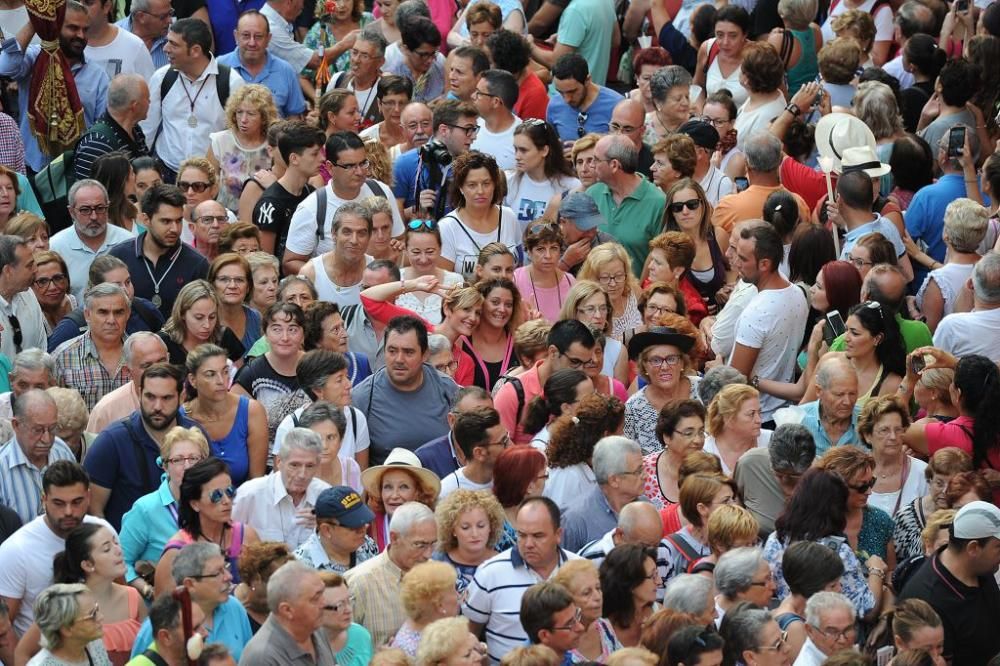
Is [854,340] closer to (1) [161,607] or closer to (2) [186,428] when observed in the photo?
(2) [186,428]

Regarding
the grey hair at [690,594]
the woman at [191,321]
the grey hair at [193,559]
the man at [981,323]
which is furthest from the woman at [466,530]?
the man at [981,323]

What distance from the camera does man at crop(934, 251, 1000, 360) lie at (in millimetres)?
10562

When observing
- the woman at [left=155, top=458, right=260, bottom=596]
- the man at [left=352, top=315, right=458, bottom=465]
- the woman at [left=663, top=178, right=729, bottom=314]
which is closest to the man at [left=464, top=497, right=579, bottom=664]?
the woman at [left=155, top=458, right=260, bottom=596]

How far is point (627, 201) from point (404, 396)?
2542 mm

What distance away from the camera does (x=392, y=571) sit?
28.2ft

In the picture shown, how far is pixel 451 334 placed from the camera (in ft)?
36.0

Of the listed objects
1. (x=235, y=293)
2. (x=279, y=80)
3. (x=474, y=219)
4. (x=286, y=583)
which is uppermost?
(x=286, y=583)

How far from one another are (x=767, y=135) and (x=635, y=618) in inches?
177

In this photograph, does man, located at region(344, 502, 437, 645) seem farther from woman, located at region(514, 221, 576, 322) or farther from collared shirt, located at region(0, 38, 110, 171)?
collared shirt, located at region(0, 38, 110, 171)

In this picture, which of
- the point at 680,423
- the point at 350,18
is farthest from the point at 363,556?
the point at 350,18

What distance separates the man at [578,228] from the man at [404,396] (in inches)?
70.0

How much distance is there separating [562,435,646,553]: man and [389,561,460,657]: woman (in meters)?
1.22

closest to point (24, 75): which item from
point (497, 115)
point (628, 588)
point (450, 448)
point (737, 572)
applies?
point (497, 115)

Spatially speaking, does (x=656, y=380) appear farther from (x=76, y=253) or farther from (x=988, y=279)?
(x=76, y=253)
